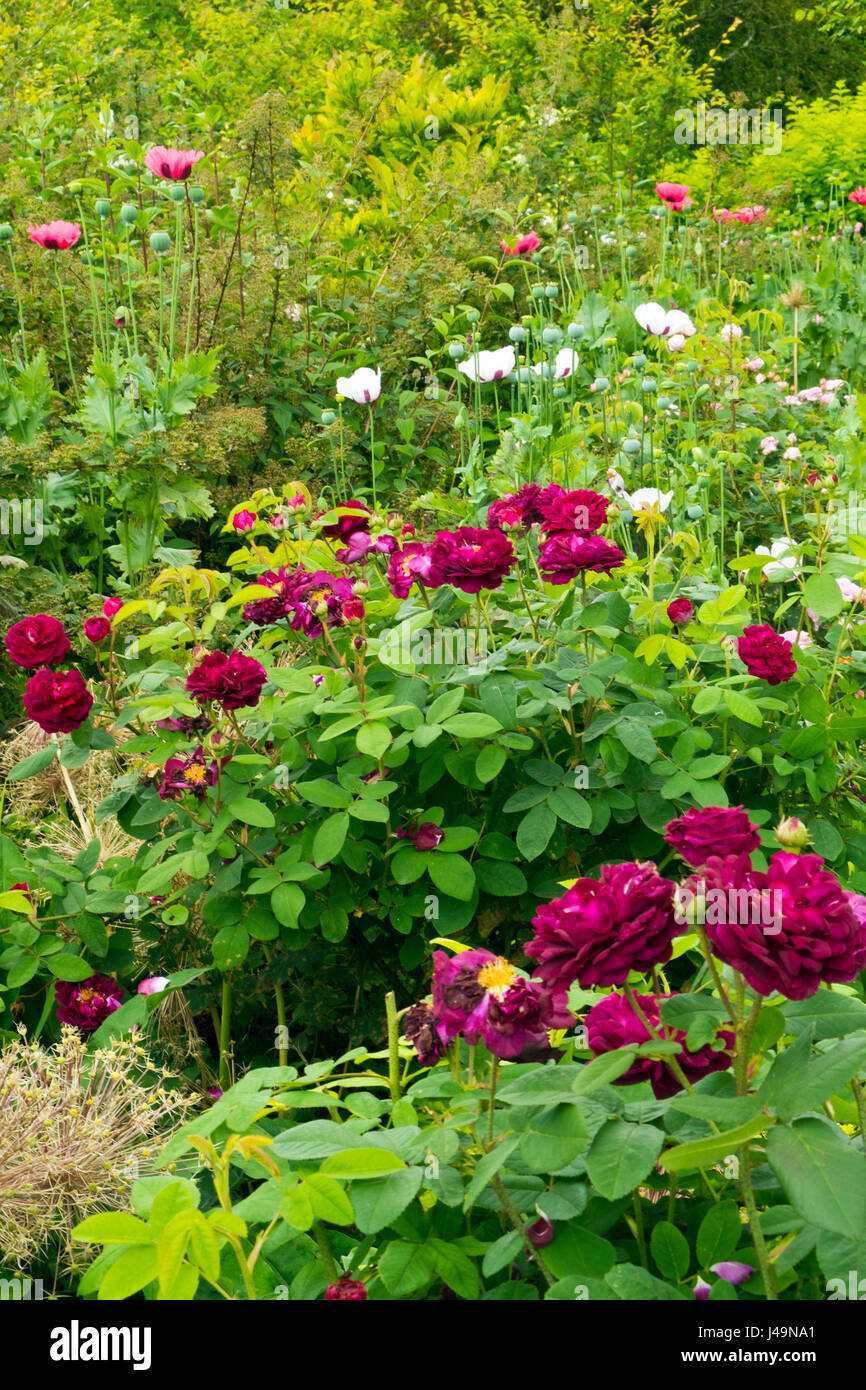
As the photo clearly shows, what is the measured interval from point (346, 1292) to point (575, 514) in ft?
3.77

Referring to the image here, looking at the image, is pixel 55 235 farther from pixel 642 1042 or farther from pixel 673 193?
pixel 642 1042

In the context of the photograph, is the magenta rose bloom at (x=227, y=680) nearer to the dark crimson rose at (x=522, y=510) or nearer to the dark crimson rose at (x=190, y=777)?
the dark crimson rose at (x=190, y=777)

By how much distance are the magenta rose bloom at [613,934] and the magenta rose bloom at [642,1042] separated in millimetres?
115

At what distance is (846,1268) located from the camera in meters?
1.00

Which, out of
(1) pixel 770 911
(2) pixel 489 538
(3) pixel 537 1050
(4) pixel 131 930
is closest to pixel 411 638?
(2) pixel 489 538

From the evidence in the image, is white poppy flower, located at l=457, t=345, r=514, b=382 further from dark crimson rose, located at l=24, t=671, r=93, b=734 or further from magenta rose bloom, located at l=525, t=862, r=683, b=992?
magenta rose bloom, located at l=525, t=862, r=683, b=992

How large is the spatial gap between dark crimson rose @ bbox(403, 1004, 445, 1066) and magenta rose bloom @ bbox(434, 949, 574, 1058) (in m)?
0.09

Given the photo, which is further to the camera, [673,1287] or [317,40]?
[317,40]

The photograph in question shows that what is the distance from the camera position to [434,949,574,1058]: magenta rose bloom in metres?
1.06

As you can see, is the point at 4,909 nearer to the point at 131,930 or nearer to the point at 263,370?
the point at 131,930

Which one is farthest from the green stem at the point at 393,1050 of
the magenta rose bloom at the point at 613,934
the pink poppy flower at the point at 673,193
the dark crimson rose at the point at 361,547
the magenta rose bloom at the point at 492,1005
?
the pink poppy flower at the point at 673,193

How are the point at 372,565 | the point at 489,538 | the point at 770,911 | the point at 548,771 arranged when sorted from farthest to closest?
the point at 372,565
the point at 548,771
the point at 489,538
the point at 770,911

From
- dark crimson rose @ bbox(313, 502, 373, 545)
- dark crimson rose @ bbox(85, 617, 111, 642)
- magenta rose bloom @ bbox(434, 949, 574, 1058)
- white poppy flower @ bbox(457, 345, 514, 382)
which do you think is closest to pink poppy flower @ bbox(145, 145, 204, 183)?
white poppy flower @ bbox(457, 345, 514, 382)

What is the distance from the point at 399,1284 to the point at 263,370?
11.4ft
